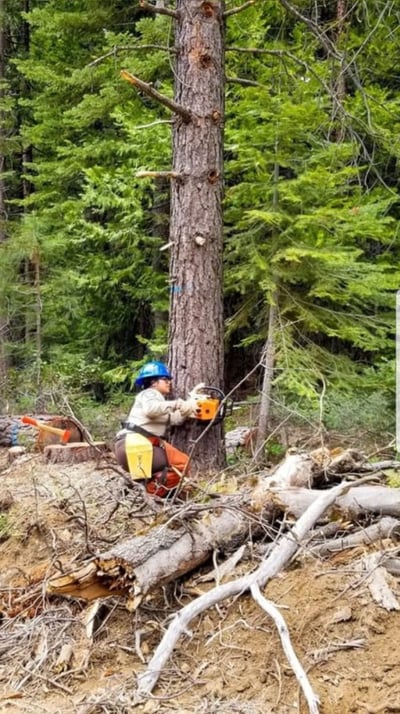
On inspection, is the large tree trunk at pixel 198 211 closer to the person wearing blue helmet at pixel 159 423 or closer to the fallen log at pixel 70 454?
the person wearing blue helmet at pixel 159 423

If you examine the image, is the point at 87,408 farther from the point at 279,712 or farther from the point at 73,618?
the point at 279,712

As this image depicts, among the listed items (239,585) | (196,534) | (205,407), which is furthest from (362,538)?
(205,407)

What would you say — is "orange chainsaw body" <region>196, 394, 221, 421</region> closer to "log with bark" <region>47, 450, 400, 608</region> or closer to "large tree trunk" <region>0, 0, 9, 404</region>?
"log with bark" <region>47, 450, 400, 608</region>

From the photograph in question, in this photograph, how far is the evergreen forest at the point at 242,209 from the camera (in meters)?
7.91

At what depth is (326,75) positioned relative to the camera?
8.70m

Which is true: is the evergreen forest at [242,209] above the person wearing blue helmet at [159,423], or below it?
above

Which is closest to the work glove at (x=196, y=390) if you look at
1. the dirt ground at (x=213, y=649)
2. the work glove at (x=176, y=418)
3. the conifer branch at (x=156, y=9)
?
the work glove at (x=176, y=418)

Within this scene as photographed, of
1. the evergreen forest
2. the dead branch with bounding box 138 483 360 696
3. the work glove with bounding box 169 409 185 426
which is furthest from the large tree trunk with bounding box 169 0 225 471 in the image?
the dead branch with bounding box 138 483 360 696

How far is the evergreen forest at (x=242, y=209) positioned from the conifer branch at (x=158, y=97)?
1.63 feet

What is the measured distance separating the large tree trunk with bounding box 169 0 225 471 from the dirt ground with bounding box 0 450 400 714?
248cm

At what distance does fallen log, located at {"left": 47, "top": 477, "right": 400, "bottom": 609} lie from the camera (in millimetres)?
3414

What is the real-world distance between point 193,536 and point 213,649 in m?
0.73

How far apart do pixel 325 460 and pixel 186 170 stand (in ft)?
10.9

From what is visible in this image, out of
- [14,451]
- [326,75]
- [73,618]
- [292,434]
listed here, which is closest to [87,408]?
[14,451]
